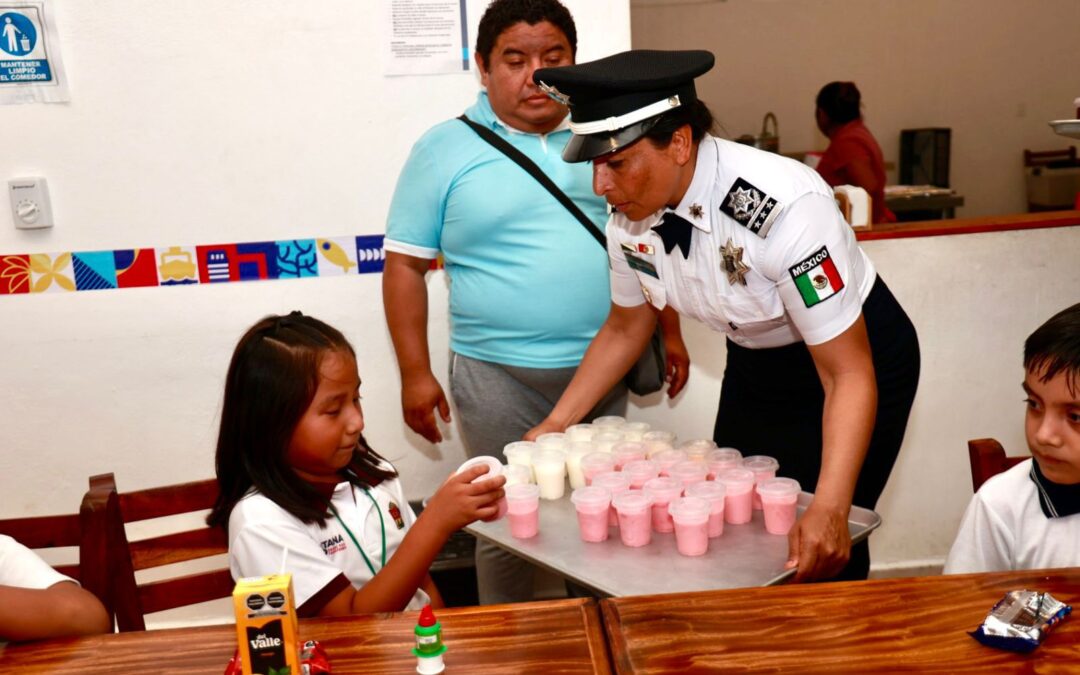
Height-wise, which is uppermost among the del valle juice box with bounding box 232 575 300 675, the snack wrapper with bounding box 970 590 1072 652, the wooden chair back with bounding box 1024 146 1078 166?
the del valle juice box with bounding box 232 575 300 675

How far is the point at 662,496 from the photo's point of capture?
1.76 meters

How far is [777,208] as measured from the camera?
5.85 feet

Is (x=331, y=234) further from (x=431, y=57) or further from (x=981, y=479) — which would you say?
(x=981, y=479)

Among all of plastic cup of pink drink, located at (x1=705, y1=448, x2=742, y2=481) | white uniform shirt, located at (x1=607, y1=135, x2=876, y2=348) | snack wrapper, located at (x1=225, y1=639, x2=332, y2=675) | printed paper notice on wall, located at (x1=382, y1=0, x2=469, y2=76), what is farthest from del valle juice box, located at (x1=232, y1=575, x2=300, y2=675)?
printed paper notice on wall, located at (x1=382, y1=0, x2=469, y2=76)

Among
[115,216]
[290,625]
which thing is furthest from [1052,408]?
[115,216]

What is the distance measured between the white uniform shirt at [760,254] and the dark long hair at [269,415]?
2.43ft

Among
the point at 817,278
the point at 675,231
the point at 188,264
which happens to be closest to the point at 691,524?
the point at 817,278

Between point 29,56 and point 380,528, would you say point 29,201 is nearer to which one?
point 29,56

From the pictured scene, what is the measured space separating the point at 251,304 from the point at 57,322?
59 cm

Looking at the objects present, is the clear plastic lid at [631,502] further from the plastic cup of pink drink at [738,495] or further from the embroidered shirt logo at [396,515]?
the embroidered shirt logo at [396,515]

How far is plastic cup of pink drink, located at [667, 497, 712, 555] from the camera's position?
167 cm

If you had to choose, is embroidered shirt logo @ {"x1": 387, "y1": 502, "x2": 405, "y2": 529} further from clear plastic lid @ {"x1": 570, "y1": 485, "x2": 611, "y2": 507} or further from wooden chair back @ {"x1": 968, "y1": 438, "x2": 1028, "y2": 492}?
wooden chair back @ {"x1": 968, "y1": 438, "x2": 1028, "y2": 492}

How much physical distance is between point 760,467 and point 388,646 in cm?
90

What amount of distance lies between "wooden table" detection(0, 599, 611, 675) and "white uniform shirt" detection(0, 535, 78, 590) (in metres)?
0.17
